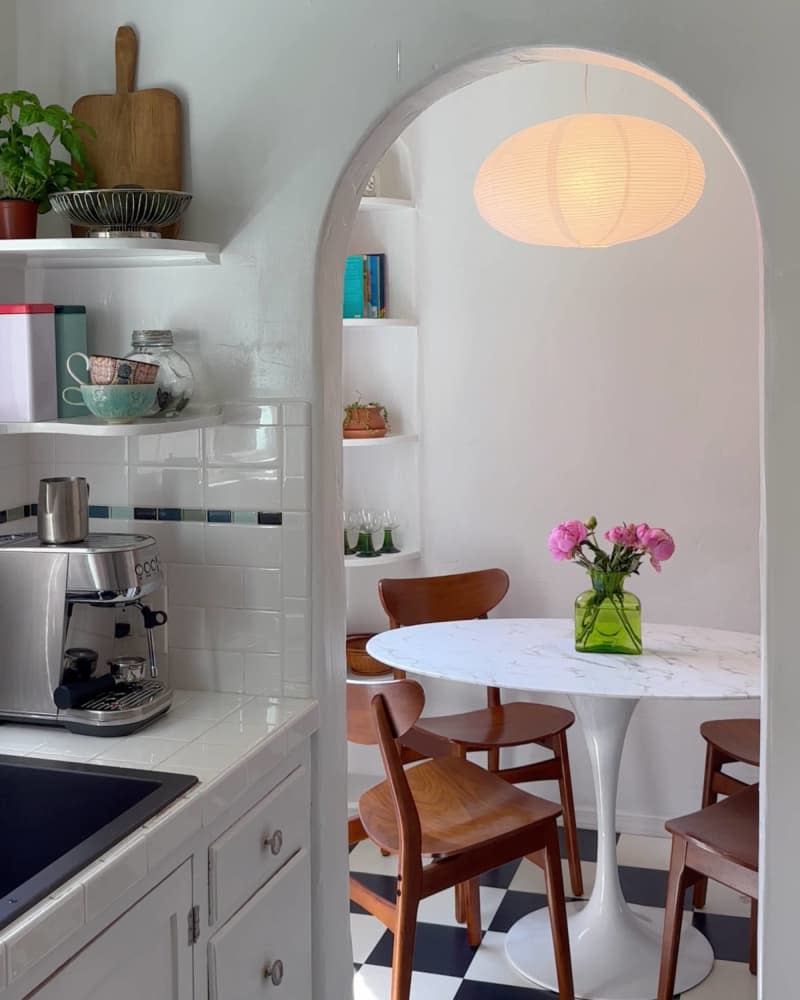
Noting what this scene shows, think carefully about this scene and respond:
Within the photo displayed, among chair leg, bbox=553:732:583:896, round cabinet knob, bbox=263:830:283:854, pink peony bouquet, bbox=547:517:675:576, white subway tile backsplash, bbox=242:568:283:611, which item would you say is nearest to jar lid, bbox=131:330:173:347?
white subway tile backsplash, bbox=242:568:283:611

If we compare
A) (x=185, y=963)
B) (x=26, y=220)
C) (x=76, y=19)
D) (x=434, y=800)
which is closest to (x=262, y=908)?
(x=185, y=963)

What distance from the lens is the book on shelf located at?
381 cm

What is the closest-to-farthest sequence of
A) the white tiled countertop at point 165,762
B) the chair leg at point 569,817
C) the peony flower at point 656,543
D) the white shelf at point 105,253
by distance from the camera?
the white tiled countertop at point 165,762 < the white shelf at point 105,253 < the peony flower at point 656,543 < the chair leg at point 569,817

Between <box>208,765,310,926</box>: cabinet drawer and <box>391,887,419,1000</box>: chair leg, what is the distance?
45cm

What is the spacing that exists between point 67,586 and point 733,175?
2.52m

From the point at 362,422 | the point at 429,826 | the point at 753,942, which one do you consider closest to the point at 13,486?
the point at 429,826

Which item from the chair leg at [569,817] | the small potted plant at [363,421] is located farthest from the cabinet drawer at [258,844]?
the small potted plant at [363,421]

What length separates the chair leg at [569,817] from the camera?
3381mm

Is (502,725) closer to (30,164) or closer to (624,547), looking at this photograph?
(624,547)

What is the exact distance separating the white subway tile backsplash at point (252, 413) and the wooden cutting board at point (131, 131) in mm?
338

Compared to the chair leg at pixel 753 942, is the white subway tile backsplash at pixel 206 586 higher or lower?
higher

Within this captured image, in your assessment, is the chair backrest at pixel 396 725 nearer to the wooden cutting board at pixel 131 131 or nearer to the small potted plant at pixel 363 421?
the wooden cutting board at pixel 131 131

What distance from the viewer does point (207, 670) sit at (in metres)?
2.25

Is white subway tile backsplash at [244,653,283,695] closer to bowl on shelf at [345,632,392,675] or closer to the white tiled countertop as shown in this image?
the white tiled countertop
